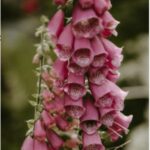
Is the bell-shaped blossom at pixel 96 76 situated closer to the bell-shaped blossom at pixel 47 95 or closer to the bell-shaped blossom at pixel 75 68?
the bell-shaped blossom at pixel 75 68

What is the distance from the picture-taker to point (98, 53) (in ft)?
10.4

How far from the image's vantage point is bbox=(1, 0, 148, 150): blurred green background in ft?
25.9

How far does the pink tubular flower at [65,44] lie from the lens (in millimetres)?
3156

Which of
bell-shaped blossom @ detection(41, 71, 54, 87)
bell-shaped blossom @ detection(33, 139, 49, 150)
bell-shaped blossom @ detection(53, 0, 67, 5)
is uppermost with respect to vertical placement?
bell-shaped blossom @ detection(53, 0, 67, 5)

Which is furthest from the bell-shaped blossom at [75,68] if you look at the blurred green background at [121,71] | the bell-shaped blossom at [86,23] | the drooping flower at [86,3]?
the blurred green background at [121,71]

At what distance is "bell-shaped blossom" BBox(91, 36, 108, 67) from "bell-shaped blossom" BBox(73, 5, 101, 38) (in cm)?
7

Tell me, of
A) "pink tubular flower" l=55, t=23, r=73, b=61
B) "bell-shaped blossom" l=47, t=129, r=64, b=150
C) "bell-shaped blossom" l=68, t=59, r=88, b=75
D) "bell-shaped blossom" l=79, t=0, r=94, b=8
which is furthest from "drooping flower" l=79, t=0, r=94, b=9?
"bell-shaped blossom" l=47, t=129, r=64, b=150

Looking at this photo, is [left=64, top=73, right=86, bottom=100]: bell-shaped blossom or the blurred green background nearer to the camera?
[left=64, top=73, right=86, bottom=100]: bell-shaped blossom

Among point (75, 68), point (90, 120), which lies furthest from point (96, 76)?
point (90, 120)

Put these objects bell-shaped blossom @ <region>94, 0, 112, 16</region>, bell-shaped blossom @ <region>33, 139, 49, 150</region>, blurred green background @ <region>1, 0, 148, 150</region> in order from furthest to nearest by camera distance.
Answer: blurred green background @ <region>1, 0, 148, 150</region>, bell-shaped blossom @ <region>33, 139, 49, 150</region>, bell-shaped blossom @ <region>94, 0, 112, 16</region>

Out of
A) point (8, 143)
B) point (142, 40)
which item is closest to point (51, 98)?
point (8, 143)

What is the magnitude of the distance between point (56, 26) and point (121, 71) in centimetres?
492

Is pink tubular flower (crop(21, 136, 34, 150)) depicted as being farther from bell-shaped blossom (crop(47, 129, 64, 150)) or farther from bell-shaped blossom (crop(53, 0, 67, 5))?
bell-shaped blossom (crop(53, 0, 67, 5))

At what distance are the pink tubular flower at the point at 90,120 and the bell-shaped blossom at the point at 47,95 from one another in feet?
0.60
